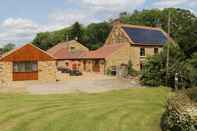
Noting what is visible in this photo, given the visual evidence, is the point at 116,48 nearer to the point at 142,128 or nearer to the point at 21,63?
the point at 21,63

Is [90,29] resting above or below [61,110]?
above

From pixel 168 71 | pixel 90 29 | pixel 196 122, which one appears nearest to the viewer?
pixel 196 122

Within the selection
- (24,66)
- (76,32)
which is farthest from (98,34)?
(24,66)

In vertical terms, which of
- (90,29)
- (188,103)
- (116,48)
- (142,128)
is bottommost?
(142,128)

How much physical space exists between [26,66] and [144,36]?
2526cm

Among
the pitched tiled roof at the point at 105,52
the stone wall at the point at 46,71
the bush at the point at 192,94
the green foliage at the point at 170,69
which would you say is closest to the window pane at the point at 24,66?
the stone wall at the point at 46,71

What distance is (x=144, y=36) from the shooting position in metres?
66.6

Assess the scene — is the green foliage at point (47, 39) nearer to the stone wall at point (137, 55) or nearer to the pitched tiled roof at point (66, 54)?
the pitched tiled roof at point (66, 54)

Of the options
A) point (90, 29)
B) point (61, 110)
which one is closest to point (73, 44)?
point (90, 29)

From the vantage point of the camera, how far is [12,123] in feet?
59.7

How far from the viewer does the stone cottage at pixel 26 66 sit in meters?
49.0

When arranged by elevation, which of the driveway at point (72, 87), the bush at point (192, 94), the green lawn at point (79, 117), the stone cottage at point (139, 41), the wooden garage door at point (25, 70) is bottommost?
the green lawn at point (79, 117)

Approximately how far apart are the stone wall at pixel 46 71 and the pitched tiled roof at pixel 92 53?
13.5 m

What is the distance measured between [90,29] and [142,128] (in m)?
102
